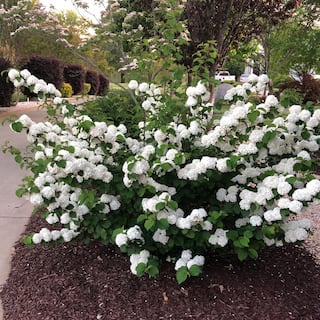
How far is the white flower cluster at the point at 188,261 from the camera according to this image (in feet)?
7.55

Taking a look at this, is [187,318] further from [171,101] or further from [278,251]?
[171,101]

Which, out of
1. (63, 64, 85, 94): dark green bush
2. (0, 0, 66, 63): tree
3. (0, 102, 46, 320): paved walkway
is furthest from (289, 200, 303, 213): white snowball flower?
(63, 64, 85, 94): dark green bush

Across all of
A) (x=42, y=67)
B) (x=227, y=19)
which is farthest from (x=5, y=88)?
(x=227, y=19)

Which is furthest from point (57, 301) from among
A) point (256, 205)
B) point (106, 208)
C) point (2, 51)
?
point (2, 51)

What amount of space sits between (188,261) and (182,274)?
18cm

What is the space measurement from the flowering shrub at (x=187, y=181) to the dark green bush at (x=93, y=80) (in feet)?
73.4

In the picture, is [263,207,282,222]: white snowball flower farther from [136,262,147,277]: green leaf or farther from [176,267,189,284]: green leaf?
[136,262,147,277]: green leaf

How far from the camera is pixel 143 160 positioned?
2.17m

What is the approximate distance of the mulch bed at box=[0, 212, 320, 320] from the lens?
7.62 ft

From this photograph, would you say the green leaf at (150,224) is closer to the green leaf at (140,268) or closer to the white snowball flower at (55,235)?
the green leaf at (140,268)

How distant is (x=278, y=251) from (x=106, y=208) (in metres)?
1.44

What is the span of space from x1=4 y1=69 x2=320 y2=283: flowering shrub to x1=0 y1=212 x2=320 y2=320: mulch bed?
219mm

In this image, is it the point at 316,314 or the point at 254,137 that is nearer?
the point at 254,137

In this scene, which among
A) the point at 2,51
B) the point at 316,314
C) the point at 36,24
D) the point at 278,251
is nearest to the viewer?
the point at 316,314
